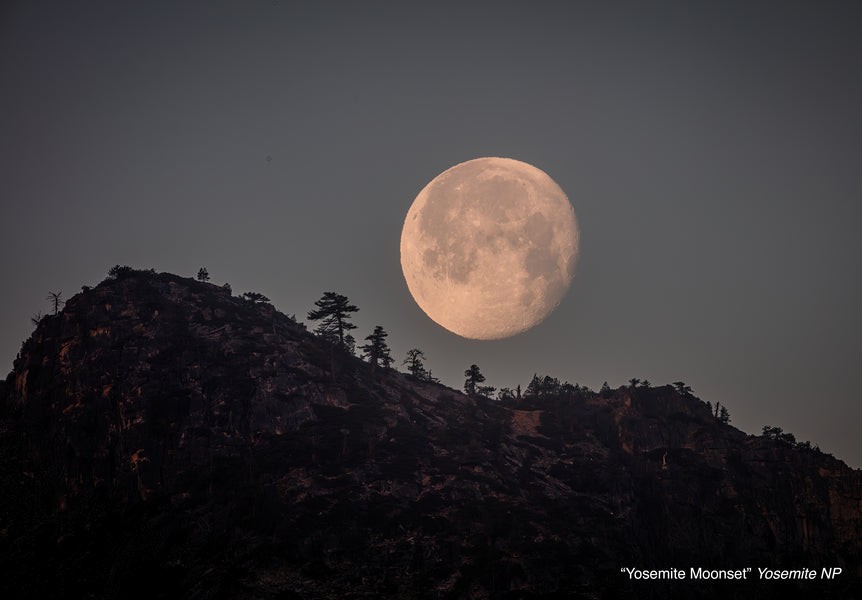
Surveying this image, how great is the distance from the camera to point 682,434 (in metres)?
103

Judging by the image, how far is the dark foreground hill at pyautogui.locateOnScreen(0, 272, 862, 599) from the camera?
183 feet

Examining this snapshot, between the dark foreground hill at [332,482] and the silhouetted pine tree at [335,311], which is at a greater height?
the silhouetted pine tree at [335,311]

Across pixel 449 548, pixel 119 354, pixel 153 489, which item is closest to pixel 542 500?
pixel 449 548

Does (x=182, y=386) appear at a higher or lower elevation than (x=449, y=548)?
higher

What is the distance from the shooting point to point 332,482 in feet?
229

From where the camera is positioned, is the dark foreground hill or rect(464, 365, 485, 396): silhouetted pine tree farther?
rect(464, 365, 485, 396): silhouetted pine tree

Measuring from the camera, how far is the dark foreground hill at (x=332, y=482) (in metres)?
55.8

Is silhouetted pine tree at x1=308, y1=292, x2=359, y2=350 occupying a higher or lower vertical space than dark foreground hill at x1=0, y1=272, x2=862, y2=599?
higher

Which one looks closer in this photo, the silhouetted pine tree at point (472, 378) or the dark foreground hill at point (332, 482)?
the dark foreground hill at point (332, 482)

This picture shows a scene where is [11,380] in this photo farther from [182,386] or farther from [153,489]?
[153,489]

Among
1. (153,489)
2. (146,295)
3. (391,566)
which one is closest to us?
(391,566)

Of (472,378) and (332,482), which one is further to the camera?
(472,378)

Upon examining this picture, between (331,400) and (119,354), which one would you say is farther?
(331,400)

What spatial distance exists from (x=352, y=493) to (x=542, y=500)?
31473mm
